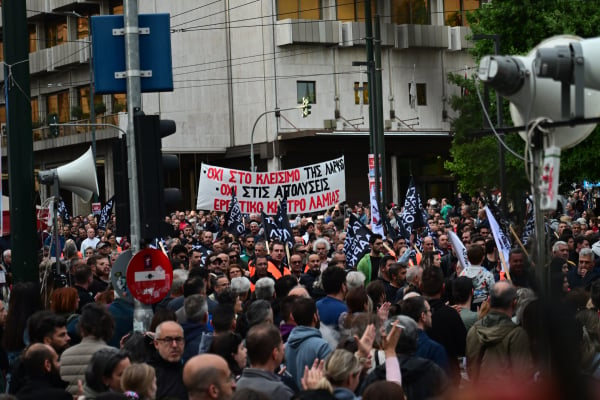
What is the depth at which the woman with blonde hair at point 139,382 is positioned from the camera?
6.29m

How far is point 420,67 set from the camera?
55.5 metres

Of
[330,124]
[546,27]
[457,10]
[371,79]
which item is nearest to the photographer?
[371,79]

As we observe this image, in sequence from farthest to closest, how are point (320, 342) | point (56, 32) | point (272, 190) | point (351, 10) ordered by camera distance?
point (56, 32) → point (351, 10) → point (272, 190) → point (320, 342)

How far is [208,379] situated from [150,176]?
4037 mm

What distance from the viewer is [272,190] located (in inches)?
982

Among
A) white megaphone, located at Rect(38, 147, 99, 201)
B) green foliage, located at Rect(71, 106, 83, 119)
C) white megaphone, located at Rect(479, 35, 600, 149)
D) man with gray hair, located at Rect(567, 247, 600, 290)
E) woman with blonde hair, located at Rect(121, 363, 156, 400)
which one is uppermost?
green foliage, located at Rect(71, 106, 83, 119)

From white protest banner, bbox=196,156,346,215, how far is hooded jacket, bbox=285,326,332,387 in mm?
16616

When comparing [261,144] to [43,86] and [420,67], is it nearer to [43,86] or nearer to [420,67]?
[420,67]

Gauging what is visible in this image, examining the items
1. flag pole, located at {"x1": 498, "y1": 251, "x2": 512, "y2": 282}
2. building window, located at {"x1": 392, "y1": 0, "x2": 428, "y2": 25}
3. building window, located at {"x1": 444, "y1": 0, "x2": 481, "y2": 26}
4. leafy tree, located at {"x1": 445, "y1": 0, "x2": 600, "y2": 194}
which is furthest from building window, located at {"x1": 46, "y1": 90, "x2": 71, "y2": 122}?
flag pole, located at {"x1": 498, "y1": 251, "x2": 512, "y2": 282}

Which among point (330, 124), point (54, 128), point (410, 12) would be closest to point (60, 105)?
point (54, 128)

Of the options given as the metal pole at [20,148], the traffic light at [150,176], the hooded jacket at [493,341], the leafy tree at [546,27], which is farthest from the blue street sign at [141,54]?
the leafy tree at [546,27]

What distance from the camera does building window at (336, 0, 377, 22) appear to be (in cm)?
5366

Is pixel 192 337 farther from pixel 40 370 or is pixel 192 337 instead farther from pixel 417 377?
pixel 417 377

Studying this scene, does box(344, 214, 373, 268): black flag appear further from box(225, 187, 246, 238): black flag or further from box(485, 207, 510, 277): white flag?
box(225, 187, 246, 238): black flag
